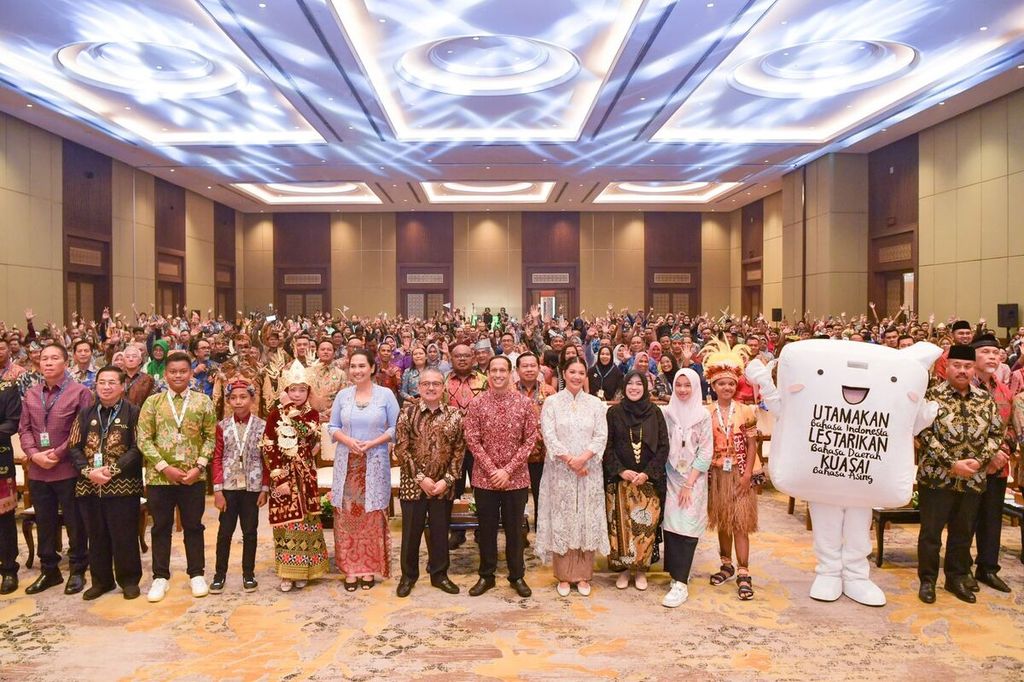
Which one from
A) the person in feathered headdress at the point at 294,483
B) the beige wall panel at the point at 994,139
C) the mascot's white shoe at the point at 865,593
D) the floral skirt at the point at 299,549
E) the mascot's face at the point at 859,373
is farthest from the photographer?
the beige wall panel at the point at 994,139

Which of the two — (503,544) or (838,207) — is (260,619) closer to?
(503,544)

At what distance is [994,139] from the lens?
37.3 feet

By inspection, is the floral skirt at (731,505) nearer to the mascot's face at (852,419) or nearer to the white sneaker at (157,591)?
the mascot's face at (852,419)

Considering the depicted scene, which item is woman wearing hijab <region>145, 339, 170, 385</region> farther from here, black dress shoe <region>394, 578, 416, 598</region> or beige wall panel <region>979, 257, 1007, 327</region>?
beige wall panel <region>979, 257, 1007, 327</region>

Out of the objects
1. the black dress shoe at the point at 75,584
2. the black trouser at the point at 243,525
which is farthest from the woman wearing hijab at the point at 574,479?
the black dress shoe at the point at 75,584

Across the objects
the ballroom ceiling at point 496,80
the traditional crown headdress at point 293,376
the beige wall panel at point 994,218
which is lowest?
the traditional crown headdress at point 293,376

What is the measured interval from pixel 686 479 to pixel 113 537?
3.52 meters

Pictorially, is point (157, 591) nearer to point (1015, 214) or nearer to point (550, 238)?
point (1015, 214)

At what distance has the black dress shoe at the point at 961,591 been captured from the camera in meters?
4.22

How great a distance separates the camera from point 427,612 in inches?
164

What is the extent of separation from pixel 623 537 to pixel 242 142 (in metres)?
11.9

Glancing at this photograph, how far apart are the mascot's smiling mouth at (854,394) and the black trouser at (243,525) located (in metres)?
3.62

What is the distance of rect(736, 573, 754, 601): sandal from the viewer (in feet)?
14.1

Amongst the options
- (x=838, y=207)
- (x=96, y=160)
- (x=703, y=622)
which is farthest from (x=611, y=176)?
(x=703, y=622)
